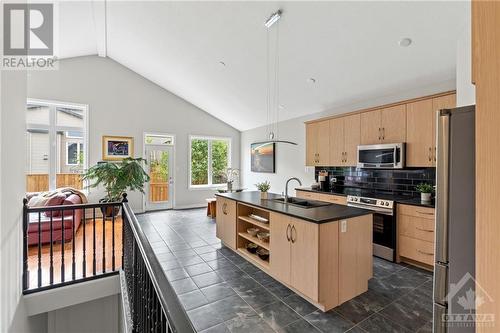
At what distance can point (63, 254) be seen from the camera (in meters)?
2.65

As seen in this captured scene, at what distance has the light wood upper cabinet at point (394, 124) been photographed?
354 centimetres

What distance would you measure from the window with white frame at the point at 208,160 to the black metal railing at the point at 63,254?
313cm

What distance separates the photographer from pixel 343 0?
8.78 ft

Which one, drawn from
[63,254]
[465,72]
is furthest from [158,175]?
[465,72]

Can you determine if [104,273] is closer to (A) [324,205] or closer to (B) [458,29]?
(A) [324,205]

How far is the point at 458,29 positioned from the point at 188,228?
520 cm

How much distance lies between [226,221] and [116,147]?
13.5ft

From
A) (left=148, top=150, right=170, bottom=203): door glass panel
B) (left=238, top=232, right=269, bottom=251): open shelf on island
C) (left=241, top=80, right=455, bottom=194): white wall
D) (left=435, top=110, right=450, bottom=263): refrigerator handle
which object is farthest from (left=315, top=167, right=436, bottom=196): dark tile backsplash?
→ (left=148, top=150, right=170, bottom=203): door glass panel

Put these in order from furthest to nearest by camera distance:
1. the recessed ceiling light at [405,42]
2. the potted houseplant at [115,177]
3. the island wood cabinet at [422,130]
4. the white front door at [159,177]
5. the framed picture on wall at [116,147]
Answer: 1. the white front door at [159,177]
2. the framed picture on wall at [116,147]
3. the potted houseplant at [115,177]
4. the island wood cabinet at [422,130]
5. the recessed ceiling light at [405,42]

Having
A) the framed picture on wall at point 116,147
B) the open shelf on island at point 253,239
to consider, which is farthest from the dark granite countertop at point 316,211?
the framed picture on wall at point 116,147

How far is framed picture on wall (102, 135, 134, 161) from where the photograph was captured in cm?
600

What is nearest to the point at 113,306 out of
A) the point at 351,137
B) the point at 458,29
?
the point at 351,137

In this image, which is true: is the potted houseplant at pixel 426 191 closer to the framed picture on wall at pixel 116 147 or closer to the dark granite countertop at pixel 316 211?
the dark granite countertop at pixel 316 211

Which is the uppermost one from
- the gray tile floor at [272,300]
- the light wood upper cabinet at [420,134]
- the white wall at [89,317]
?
the light wood upper cabinet at [420,134]
